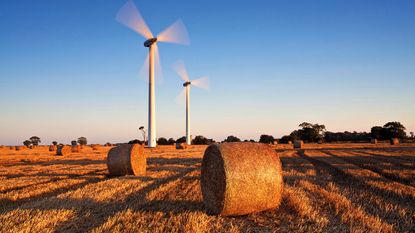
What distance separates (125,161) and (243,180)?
8.56 metres

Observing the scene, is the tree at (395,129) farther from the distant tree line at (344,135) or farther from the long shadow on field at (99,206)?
the long shadow on field at (99,206)

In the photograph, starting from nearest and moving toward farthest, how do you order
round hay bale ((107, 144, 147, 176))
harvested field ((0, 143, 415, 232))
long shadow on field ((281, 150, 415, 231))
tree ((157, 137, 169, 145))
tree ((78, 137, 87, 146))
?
harvested field ((0, 143, 415, 232)) < long shadow on field ((281, 150, 415, 231)) < round hay bale ((107, 144, 147, 176)) < tree ((157, 137, 169, 145)) < tree ((78, 137, 87, 146))

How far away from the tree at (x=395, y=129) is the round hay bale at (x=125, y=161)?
81613 mm

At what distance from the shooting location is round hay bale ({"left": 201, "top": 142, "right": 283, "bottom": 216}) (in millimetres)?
7445

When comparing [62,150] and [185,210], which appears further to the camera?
[62,150]

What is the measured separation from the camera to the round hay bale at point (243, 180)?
293 inches

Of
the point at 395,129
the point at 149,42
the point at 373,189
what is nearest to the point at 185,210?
the point at 373,189

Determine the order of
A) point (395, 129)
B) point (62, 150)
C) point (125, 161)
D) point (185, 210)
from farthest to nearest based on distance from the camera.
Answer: point (395, 129), point (62, 150), point (125, 161), point (185, 210)

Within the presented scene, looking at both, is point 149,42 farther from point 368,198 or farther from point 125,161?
point 368,198

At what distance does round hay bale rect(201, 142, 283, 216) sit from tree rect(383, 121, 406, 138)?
85826mm

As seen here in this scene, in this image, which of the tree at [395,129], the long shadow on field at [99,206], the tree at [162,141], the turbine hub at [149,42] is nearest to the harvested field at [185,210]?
the long shadow on field at [99,206]

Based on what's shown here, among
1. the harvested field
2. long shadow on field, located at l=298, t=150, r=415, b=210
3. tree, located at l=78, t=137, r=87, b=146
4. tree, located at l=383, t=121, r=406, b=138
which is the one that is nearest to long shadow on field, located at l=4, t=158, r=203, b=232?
the harvested field

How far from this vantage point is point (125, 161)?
49.2ft

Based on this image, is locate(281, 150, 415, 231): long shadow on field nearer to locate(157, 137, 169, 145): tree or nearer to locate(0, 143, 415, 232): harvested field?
locate(0, 143, 415, 232): harvested field
